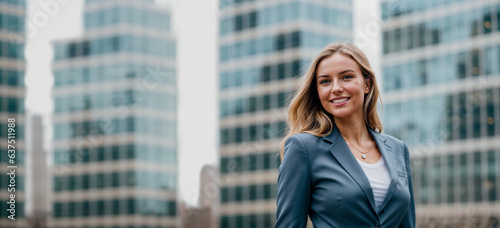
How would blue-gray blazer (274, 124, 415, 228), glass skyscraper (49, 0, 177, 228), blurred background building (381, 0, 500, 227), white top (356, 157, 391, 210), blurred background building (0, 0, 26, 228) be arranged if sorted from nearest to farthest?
blue-gray blazer (274, 124, 415, 228)
white top (356, 157, 391, 210)
blurred background building (381, 0, 500, 227)
blurred background building (0, 0, 26, 228)
glass skyscraper (49, 0, 177, 228)

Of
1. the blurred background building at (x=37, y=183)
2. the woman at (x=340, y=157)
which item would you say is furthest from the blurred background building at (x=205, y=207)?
the woman at (x=340, y=157)

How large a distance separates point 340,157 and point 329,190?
17cm

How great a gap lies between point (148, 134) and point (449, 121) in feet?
118

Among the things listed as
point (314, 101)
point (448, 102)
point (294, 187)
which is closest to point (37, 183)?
point (448, 102)

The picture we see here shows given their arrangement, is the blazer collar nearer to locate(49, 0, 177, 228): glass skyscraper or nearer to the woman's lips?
the woman's lips

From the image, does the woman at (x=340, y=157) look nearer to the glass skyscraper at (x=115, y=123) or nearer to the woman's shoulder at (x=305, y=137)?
the woman's shoulder at (x=305, y=137)

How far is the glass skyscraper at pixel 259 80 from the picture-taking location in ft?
251

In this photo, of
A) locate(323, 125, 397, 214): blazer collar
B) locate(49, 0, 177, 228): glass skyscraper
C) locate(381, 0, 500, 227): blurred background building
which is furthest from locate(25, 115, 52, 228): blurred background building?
locate(323, 125, 397, 214): blazer collar

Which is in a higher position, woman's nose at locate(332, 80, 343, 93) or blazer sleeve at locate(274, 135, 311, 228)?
woman's nose at locate(332, 80, 343, 93)

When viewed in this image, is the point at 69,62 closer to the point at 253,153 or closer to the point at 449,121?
the point at 253,153

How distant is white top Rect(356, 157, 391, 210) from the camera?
3604 mm

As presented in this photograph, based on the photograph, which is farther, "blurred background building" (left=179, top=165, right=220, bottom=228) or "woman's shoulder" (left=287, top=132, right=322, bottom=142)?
"blurred background building" (left=179, top=165, right=220, bottom=228)

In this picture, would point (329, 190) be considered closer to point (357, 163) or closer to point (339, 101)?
point (357, 163)

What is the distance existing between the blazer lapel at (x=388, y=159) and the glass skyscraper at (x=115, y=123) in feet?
272
